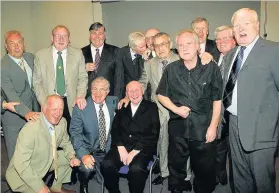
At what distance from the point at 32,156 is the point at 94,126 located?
66cm

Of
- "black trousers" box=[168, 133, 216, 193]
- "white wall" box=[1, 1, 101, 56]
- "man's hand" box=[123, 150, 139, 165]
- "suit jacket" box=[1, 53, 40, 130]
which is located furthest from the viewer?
"white wall" box=[1, 1, 101, 56]

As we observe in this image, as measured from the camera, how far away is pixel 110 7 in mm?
5512

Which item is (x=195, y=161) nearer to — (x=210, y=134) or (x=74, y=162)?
(x=210, y=134)

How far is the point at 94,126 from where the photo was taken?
323 cm

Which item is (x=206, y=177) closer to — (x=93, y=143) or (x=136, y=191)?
(x=136, y=191)

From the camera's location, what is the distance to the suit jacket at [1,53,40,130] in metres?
3.36

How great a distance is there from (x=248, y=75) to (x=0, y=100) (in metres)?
2.38

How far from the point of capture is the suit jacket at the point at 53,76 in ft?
11.3

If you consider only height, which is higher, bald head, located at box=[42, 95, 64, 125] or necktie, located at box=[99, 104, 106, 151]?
bald head, located at box=[42, 95, 64, 125]

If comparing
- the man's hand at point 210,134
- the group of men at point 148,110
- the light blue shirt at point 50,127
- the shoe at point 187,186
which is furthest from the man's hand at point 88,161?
the man's hand at point 210,134

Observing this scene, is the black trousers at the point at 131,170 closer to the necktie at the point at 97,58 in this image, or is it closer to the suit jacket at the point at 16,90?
the suit jacket at the point at 16,90

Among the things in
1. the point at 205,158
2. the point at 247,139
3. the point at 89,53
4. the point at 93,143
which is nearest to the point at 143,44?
the point at 89,53

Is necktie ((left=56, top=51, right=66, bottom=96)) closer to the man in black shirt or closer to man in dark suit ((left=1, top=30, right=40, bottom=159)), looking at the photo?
man in dark suit ((left=1, top=30, right=40, bottom=159))

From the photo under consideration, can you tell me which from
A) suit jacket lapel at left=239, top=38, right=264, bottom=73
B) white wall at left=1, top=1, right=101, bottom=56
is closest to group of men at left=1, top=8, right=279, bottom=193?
suit jacket lapel at left=239, top=38, right=264, bottom=73
